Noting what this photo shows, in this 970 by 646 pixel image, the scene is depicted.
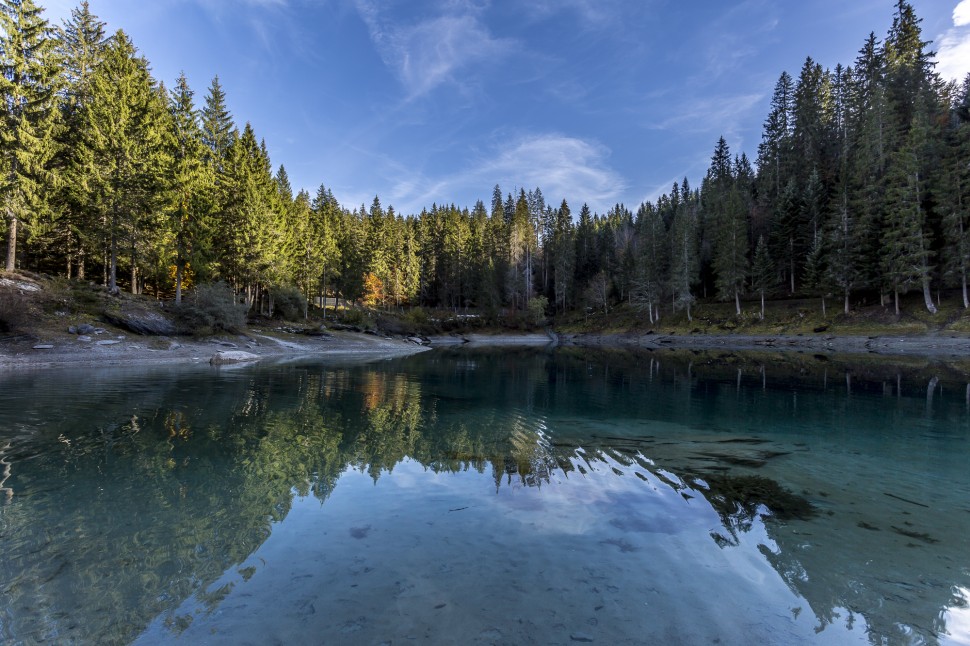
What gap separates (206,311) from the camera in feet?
113

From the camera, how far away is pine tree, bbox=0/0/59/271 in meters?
29.1

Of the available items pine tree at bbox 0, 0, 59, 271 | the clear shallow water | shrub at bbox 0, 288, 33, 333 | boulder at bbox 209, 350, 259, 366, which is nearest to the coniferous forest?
pine tree at bbox 0, 0, 59, 271

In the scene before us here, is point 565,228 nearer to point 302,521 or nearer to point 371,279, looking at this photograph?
point 371,279

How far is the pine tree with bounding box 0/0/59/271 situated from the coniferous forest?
12 cm

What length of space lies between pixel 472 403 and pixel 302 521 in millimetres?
11611

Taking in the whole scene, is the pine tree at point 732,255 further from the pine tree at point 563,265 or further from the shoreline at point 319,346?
the pine tree at point 563,265

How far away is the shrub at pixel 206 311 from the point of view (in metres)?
34.3

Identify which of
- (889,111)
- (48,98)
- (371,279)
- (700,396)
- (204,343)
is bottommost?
(700,396)

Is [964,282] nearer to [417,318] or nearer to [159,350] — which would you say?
[417,318]

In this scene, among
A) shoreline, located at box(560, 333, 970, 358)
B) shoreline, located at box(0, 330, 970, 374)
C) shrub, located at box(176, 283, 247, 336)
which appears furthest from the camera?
shoreline, located at box(560, 333, 970, 358)

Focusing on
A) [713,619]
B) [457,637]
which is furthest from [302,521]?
[713,619]

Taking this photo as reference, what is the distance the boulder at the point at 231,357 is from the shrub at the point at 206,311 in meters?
Result: 3.51

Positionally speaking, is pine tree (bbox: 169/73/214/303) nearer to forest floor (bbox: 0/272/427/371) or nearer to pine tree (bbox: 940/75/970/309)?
forest floor (bbox: 0/272/427/371)

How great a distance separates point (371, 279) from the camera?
7788 centimetres
